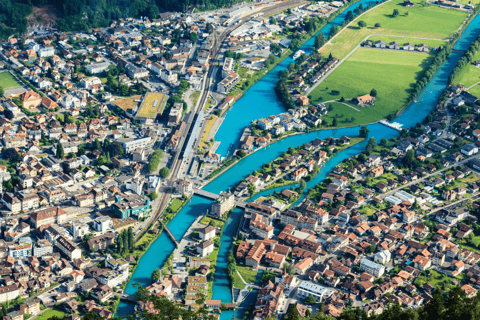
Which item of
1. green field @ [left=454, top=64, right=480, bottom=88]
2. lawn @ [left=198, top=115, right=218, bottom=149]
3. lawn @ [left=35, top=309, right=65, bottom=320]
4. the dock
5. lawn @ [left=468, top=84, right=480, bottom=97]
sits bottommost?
lawn @ [left=35, top=309, right=65, bottom=320]

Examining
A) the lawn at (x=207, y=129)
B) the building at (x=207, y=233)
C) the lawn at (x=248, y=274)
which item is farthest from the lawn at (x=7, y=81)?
the lawn at (x=248, y=274)

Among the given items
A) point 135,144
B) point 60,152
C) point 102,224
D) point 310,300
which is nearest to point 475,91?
point 135,144

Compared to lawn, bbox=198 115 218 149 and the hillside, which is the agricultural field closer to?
lawn, bbox=198 115 218 149

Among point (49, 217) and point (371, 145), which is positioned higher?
point (371, 145)

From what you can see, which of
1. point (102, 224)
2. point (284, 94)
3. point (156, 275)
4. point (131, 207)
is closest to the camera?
point (156, 275)

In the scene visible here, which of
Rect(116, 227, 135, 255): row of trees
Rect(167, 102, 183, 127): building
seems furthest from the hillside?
Rect(116, 227, 135, 255): row of trees

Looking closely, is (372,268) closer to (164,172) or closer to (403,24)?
(164,172)
